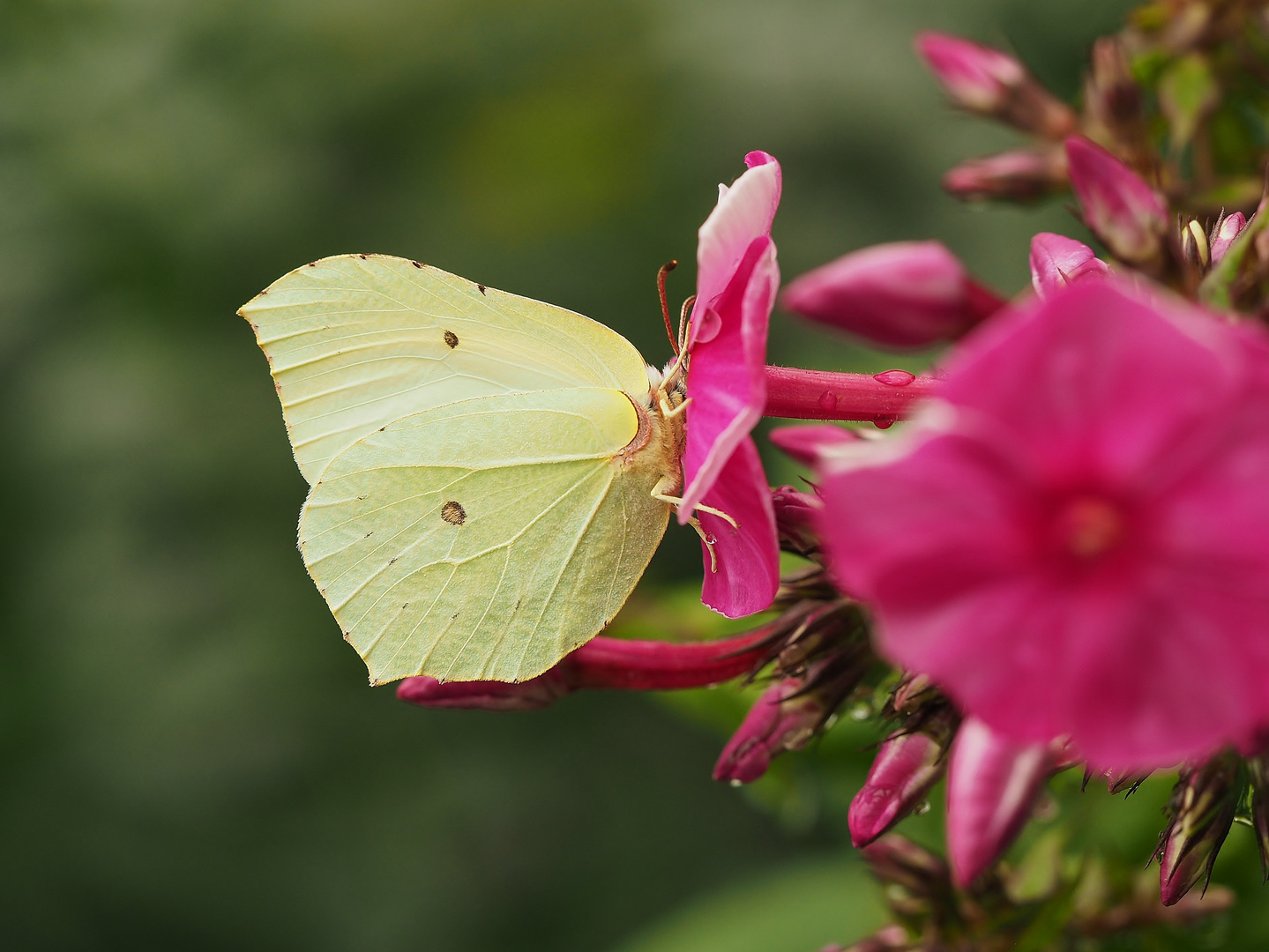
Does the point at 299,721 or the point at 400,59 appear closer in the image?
the point at 299,721

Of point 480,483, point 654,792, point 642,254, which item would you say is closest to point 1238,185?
point 480,483

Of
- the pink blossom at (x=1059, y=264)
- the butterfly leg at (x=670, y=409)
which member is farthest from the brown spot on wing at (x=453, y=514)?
the pink blossom at (x=1059, y=264)

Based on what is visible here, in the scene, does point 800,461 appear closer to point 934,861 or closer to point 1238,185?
point 934,861

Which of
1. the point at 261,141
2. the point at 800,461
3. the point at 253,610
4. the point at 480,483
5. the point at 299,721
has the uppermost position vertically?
the point at 261,141

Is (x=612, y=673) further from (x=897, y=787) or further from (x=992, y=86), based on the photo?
(x=992, y=86)

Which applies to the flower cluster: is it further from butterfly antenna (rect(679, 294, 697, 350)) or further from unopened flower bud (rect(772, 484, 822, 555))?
butterfly antenna (rect(679, 294, 697, 350))
